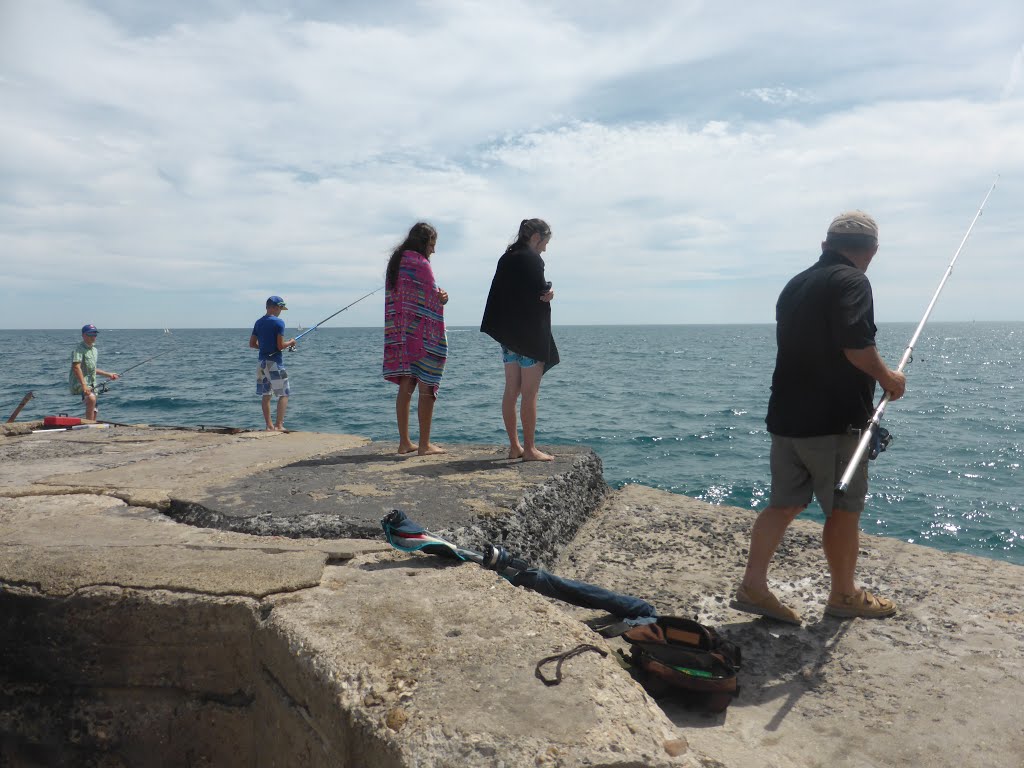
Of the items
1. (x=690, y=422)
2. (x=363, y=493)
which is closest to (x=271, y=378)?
(x=363, y=493)

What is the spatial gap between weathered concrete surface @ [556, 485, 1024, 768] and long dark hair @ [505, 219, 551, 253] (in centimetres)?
172

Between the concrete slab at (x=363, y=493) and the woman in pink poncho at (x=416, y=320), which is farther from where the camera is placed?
the woman in pink poncho at (x=416, y=320)

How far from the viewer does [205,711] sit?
7.14ft

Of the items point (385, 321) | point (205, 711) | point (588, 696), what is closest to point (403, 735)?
point (588, 696)

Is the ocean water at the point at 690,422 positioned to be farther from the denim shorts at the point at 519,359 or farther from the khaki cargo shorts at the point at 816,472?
the khaki cargo shorts at the point at 816,472

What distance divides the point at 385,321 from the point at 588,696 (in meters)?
3.23

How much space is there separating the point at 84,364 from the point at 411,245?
7121 mm

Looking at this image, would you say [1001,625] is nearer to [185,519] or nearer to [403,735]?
[403,735]

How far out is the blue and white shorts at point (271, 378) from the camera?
740 centimetres

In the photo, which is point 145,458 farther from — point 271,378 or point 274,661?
point 274,661

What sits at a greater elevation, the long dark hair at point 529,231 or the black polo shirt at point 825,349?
the long dark hair at point 529,231

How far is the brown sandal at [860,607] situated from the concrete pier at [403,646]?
0.06 metres

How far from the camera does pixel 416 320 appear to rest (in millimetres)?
4430

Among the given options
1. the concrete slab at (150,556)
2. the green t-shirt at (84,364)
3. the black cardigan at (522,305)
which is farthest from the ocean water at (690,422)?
the green t-shirt at (84,364)
